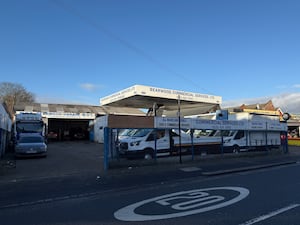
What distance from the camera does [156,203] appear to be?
23.5ft

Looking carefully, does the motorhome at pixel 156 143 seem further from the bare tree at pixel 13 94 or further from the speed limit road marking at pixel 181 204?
the bare tree at pixel 13 94

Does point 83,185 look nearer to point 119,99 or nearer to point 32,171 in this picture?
point 32,171

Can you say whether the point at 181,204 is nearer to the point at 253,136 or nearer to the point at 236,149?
the point at 236,149

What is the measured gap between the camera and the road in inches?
227

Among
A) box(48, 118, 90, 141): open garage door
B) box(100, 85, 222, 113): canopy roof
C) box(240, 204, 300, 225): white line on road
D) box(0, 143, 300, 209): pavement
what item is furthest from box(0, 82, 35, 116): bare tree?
box(240, 204, 300, 225): white line on road

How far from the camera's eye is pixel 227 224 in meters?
5.27

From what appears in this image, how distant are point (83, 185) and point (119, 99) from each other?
2215 centimetres

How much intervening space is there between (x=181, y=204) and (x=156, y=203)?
641 millimetres

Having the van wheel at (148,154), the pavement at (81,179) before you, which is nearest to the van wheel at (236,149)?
the pavement at (81,179)

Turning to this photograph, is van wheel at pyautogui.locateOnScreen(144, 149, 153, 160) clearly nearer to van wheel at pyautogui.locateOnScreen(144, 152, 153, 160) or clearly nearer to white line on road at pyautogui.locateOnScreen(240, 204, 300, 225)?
van wheel at pyautogui.locateOnScreen(144, 152, 153, 160)

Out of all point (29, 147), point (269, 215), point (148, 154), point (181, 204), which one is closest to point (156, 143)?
point (148, 154)

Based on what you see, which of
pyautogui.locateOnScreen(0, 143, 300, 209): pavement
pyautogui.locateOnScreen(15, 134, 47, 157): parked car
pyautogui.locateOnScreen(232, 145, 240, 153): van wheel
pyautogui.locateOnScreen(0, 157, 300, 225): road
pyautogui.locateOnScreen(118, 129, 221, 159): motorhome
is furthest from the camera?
pyautogui.locateOnScreen(232, 145, 240, 153): van wheel

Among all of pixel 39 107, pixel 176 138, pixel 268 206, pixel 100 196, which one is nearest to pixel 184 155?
pixel 176 138

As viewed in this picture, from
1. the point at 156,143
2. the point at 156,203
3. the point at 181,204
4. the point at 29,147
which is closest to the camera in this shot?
the point at 181,204
